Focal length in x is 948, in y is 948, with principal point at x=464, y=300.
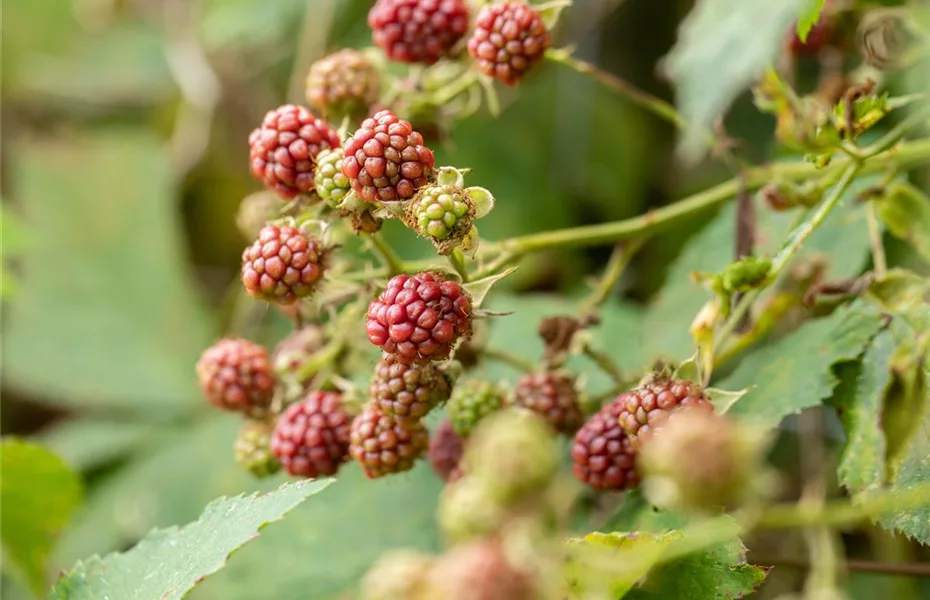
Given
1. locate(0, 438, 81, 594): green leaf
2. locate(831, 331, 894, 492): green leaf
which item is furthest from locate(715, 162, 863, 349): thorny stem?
locate(0, 438, 81, 594): green leaf

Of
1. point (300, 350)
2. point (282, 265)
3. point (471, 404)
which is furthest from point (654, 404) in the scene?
point (300, 350)

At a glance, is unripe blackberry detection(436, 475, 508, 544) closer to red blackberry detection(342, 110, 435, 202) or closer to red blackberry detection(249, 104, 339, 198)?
red blackberry detection(342, 110, 435, 202)

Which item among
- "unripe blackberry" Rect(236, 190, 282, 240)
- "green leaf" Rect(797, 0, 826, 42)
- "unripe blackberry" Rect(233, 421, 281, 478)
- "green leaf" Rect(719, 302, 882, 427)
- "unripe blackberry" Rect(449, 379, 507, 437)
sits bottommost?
"unripe blackberry" Rect(233, 421, 281, 478)

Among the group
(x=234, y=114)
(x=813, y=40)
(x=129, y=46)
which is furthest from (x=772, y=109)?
(x=129, y=46)

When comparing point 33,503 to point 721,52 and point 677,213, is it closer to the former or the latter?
point 677,213

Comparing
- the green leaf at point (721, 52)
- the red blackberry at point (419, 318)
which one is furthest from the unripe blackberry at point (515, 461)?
the green leaf at point (721, 52)
